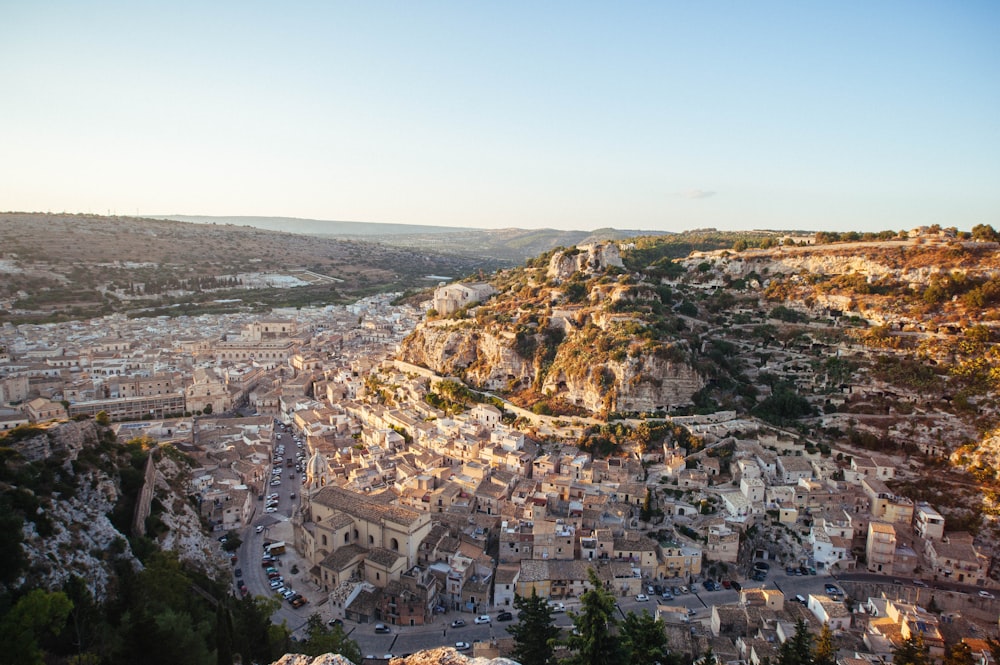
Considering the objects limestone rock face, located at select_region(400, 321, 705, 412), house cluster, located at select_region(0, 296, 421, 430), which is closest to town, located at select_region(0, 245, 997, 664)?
house cluster, located at select_region(0, 296, 421, 430)

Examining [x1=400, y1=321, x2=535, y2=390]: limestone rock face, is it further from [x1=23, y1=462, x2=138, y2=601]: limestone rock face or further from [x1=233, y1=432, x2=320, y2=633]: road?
[x1=23, y1=462, x2=138, y2=601]: limestone rock face

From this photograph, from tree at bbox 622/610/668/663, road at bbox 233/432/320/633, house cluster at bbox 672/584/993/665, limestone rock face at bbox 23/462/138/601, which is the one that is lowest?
road at bbox 233/432/320/633

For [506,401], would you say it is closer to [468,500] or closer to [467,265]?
[468,500]

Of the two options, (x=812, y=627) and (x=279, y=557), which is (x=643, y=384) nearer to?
(x=812, y=627)

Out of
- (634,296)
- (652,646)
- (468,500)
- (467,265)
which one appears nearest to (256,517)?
(468,500)

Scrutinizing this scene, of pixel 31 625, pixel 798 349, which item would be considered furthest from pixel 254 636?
pixel 798 349
